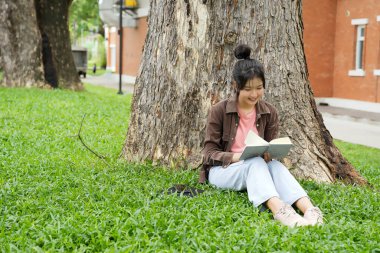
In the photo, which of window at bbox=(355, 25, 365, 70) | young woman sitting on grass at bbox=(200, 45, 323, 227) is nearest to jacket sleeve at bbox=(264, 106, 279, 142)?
young woman sitting on grass at bbox=(200, 45, 323, 227)

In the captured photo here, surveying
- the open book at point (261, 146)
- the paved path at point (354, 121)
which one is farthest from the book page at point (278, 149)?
the paved path at point (354, 121)

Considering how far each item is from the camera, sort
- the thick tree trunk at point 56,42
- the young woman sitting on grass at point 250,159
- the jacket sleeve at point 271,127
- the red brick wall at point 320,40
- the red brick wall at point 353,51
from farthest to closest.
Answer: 1. the red brick wall at point 320,40
2. the red brick wall at point 353,51
3. the thick tree trunk at point 56,42
4. the jacket sleeve at point 271,127
5. the young woman sitting on grass at point 250,159

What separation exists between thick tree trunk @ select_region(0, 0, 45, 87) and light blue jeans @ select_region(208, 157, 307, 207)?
43.9 feet

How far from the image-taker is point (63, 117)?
12242mm

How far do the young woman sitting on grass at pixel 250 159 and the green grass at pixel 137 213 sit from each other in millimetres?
134

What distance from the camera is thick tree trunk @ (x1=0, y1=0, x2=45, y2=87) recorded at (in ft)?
59.1

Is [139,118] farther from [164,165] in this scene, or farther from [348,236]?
[348,236]

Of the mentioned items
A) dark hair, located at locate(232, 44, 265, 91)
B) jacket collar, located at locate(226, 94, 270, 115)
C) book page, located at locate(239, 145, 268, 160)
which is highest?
dark hair, located at locate(232, 44, 265, 91)

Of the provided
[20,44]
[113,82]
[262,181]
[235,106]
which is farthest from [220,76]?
[113,82]

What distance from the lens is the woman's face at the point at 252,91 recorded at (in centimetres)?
579

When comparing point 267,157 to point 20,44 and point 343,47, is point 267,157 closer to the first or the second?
point 20,44

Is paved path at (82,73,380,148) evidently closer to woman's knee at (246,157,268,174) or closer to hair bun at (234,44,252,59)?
hair bun at (234,44,252,59)

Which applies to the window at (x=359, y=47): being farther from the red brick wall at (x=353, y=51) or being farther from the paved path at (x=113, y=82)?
the paved path at (x=113, y=82)

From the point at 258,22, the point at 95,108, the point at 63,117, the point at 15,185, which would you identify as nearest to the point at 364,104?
the point at 95,108
